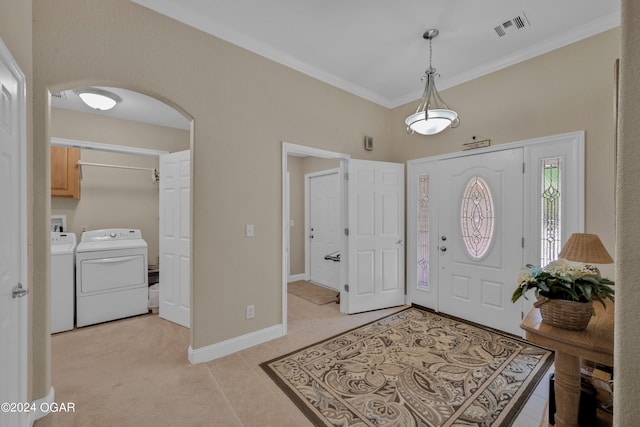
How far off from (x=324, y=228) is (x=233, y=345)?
2811mm

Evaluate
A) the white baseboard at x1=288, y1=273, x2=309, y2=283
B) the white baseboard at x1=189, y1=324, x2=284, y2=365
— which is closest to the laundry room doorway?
the white baseboard at x1=189, y1=324, x2=284, y2=365

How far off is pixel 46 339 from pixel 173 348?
1.05m

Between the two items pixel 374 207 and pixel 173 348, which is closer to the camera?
pixel 173 348

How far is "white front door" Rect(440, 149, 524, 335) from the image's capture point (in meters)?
2.91

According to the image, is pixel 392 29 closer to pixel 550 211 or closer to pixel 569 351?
pixel 550 211

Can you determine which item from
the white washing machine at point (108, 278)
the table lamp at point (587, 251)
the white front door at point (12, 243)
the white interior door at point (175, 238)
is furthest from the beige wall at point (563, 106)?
the white washing machine at point (108, 278)

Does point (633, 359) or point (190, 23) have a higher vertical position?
point (190, 23)

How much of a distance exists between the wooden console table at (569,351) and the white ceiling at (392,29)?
8.06 ft

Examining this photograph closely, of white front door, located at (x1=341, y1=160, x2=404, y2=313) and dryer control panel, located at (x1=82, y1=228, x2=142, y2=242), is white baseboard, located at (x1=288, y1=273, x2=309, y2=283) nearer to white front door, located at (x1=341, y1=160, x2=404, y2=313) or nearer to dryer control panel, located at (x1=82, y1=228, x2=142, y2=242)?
white front door, located at (x1=341, y1=160, x2=404, y2=313)

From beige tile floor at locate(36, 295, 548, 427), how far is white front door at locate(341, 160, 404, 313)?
0.72m

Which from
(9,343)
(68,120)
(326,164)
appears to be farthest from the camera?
(326,164)

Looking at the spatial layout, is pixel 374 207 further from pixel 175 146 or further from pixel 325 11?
pixel 175 146

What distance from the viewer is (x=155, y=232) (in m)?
4.26

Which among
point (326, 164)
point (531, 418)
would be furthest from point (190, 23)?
point (531, 418)
